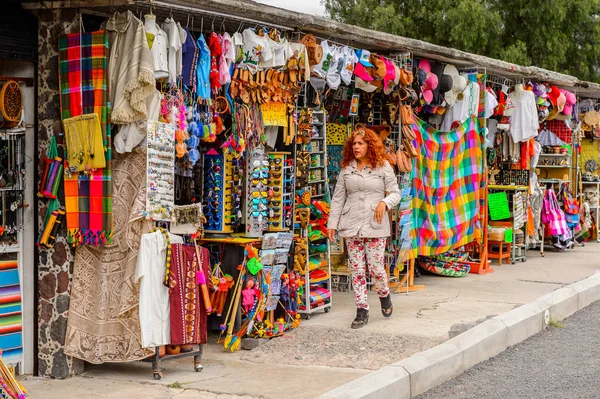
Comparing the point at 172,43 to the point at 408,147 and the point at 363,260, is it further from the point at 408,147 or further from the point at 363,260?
the point at 408,147

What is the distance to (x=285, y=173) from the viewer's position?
8.50m

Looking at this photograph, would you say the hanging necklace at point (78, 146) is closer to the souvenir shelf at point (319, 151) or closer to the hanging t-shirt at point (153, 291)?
the hanging t-shirt at point (153, 291)

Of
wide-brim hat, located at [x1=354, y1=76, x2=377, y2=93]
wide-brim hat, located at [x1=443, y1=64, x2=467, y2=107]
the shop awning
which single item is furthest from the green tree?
wide-brim hat, located at [x1=354, y1=76, x2=377, y2=93]

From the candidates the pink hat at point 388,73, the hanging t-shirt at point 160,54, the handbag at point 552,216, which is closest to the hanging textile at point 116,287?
the hanging t-shirt at point 160,54

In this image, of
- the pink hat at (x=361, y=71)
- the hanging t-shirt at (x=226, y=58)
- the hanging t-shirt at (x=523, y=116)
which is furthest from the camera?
the hanging t-shirt at (x=523, y=116)

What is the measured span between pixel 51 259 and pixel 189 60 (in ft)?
6.07

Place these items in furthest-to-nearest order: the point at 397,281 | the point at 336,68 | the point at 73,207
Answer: the point at 397,281
the point at 336,68
the point at 73,207

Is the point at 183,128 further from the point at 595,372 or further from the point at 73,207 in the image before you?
the point at 595,372

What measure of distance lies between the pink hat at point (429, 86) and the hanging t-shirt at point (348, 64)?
1.72 m

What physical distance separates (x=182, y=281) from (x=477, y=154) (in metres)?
6.60

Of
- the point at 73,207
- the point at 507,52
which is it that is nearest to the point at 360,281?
the point at 73,207

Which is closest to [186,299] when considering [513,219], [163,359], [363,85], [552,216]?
[163,359]

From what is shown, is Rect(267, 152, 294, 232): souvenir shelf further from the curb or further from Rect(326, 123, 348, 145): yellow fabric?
Rect(326, 123, 348, 145): yellow fabric

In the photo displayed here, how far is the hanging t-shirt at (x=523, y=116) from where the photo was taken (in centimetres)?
1371
